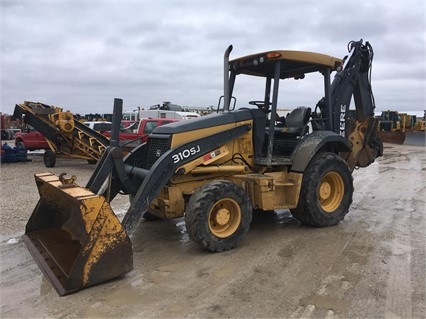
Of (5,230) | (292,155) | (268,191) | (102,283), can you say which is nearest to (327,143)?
(292,155)

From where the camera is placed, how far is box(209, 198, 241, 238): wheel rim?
4918mm

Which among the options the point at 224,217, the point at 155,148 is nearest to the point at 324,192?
the point at 224,217

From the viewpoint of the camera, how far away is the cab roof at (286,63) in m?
5.64

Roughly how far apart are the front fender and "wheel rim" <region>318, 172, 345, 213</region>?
48 centimetres

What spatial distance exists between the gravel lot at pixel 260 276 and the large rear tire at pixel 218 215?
189mm

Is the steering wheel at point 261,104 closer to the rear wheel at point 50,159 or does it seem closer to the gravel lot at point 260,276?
the gravel lot at point 260,276

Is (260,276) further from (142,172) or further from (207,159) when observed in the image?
(142,172)

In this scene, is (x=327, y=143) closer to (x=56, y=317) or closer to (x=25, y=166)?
(x=56, y=317)

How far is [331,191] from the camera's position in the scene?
20.8 feet

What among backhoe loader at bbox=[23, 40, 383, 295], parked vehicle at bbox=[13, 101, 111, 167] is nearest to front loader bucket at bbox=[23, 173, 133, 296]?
backhoe loader at bbox=[23, 40, 383, 295]

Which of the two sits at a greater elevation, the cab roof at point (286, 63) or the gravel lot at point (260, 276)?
the cab roof at point (286, 63)

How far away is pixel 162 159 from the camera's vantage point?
15.6 feet

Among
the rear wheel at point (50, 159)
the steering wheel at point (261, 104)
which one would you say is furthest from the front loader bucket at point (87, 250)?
the rear wheel at point (50, 159)

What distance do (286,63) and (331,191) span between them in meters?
2.10
